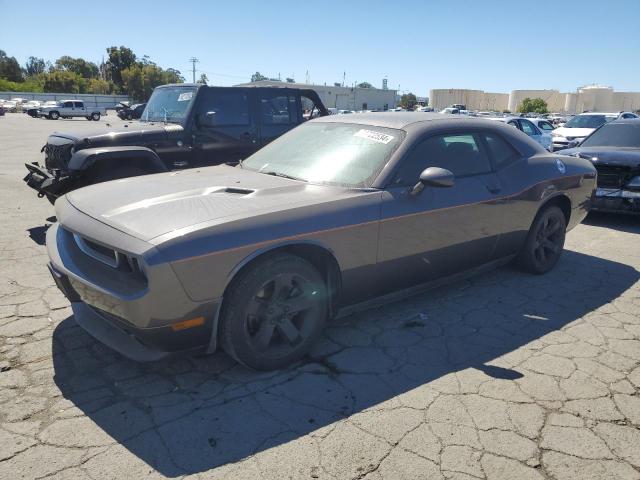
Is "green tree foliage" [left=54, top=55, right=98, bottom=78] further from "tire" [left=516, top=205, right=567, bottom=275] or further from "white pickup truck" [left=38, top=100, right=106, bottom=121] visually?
"tire" [left=516, top=205, right=567, bottom=275]

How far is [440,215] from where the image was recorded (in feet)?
12.3

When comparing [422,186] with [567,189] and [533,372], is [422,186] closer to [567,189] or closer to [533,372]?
[533,372]

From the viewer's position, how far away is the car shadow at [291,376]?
8.14 feet

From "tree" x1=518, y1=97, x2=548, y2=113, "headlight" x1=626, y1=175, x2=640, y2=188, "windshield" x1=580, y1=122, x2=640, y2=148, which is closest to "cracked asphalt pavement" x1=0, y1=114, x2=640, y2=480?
"headlight" x1=626, y1=175, x2=640, y2=188

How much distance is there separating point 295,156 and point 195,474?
2.51m

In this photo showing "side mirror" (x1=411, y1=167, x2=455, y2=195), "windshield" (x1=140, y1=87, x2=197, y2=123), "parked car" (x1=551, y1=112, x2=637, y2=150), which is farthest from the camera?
"parked car" (x1=551, y1=112, x2=637, y2=150)

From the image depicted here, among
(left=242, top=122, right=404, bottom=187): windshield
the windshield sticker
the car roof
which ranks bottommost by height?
(left=242, top=122, right=404, bottom=187): windshield

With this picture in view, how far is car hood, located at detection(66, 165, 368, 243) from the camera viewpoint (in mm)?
2756

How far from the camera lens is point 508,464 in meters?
2.35

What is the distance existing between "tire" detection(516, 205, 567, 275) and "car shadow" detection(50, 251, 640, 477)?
0.57m

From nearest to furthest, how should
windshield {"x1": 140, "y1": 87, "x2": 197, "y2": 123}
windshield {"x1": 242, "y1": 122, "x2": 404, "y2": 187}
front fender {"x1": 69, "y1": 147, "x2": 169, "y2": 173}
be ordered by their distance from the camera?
windshield {"x1": 242, "y1": 122, "x2": 404, "y2": 187} < front fender {"x1": 69, "y1": 147, "x2": 169, "y2": 173} < windshield {"x1": 140, "y1": 87, "x2": 197, "y2": 123}

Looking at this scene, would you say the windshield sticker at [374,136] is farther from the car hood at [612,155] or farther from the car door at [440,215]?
the car hood at [612,155]

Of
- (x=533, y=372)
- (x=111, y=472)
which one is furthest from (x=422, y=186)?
(x=111, y=472)

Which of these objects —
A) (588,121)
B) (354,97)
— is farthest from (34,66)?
(588,121)
